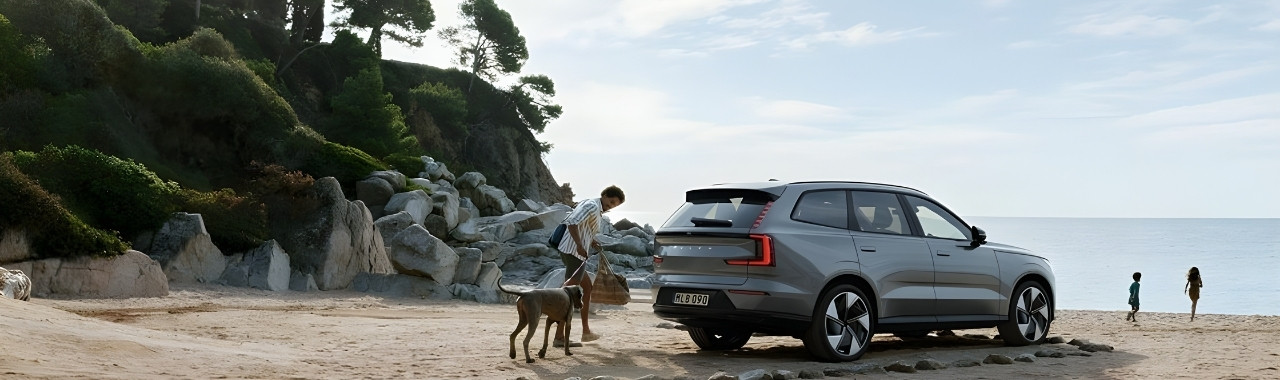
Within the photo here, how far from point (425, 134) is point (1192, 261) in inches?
1924

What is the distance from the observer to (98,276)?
15.3 meters

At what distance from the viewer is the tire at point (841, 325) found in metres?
8.93

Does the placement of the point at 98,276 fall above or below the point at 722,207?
below

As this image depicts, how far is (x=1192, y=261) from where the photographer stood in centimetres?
6819

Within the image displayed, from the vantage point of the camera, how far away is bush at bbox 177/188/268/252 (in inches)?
747

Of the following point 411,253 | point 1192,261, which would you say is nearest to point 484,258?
point 411,253

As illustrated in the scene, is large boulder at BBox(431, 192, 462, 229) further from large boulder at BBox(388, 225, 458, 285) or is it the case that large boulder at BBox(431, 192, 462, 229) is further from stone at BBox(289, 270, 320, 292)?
stone at BBox(289, 270, 320, 292)

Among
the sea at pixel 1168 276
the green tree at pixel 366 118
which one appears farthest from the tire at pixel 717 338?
the green tree at pixel 366 118

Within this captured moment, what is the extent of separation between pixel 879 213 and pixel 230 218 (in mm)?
13284

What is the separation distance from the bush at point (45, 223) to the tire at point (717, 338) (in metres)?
9.56

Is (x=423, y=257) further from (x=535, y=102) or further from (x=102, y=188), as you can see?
(x=535, y=102)

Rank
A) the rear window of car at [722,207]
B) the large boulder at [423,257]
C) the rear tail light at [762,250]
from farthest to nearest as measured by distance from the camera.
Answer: the large boulder at [423,257] → the rear window of car at [722,207] → the rear tail light at [762,250]

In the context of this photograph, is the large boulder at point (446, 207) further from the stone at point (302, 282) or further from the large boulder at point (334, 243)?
the stone at point (302, 282)

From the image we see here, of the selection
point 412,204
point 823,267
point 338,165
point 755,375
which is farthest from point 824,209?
point 338,165
